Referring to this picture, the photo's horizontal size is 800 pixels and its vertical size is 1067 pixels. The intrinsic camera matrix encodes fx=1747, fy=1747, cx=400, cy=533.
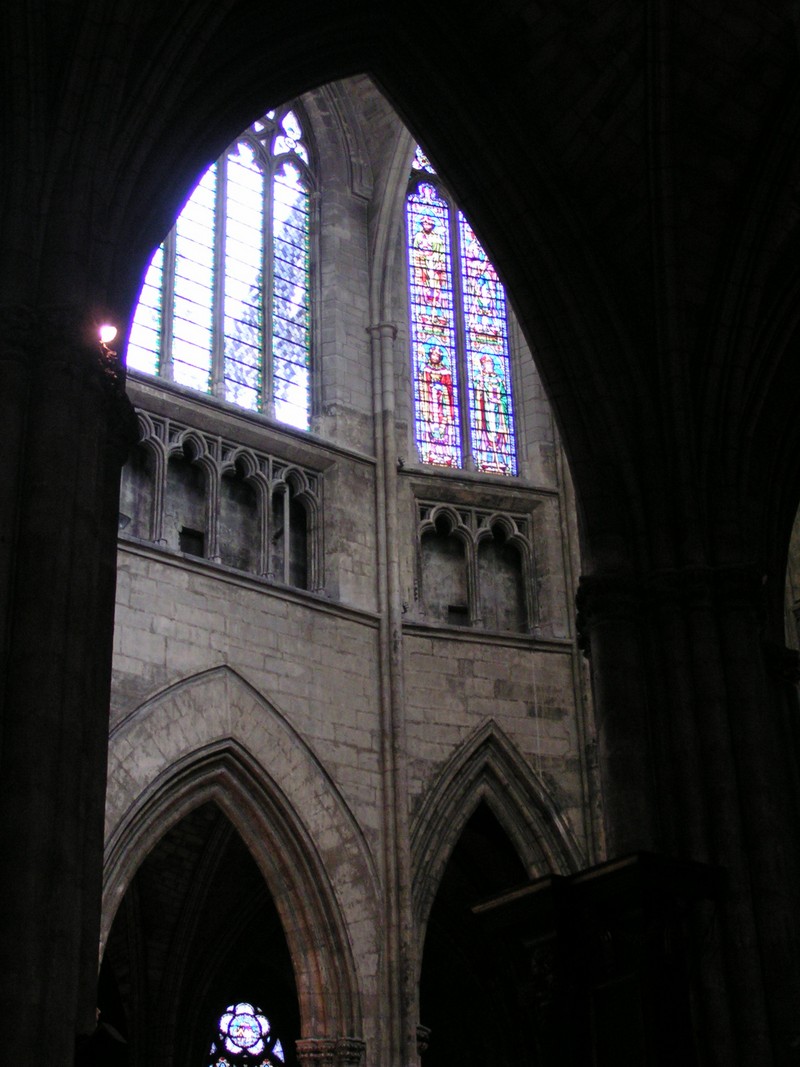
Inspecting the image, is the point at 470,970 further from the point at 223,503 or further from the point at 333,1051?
the point at 223,503

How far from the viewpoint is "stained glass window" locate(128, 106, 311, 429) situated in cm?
1628

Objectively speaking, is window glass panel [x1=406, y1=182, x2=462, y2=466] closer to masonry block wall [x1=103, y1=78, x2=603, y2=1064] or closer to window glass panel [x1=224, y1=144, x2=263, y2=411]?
masonry block wall [x1=103, y1=78, x2=603, y2=1064]

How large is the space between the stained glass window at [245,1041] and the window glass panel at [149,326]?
22.6ft

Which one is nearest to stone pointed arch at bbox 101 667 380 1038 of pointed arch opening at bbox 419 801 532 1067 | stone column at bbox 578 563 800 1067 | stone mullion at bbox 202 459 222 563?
stone mullion at bbox 202 459 222 563

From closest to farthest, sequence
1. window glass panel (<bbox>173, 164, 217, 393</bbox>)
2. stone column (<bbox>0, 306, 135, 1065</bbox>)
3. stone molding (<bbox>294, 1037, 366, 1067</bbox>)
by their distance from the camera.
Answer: stone column (<bbox>0, 306, 135, 1065</bbox>)
stone molding (<bbox>294, 1037, 366, 1067</bbox>)
window glass panel (<bbox>173, 164, 217, 393</bbox>)

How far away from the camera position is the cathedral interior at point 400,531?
24.9ft

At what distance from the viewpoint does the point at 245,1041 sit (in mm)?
18016

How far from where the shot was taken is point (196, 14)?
31.0 ft

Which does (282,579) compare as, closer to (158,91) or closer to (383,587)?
(383,587)

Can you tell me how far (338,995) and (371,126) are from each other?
9.15m

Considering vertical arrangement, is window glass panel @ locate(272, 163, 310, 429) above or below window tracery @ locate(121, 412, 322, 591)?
above

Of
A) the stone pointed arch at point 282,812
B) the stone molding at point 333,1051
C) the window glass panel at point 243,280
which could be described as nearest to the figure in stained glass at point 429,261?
the window glass panel at point 243,280

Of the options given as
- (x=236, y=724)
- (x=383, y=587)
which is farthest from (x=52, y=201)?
(x=383, y=587)

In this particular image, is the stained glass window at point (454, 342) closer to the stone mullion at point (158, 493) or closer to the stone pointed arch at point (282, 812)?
the stone mullion at point (158, 493)
